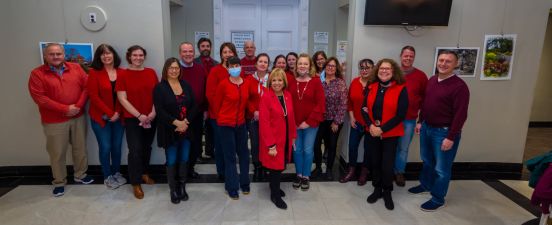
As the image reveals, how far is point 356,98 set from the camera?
Answer: 3574 millimetres

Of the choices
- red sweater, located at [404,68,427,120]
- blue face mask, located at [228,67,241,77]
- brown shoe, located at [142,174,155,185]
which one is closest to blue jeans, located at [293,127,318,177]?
blue face mask, located at [228,67,241,77]

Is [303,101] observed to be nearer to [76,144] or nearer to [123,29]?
[123,29]

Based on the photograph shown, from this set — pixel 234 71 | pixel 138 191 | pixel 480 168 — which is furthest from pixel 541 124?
pixel 138 191

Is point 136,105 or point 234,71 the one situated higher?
point 234,71

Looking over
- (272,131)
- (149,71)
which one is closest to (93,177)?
(149,71)

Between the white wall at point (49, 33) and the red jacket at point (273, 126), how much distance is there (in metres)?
1.46

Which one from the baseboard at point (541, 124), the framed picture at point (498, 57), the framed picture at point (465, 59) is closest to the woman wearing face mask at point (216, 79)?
the framed picture at point (465, 59)

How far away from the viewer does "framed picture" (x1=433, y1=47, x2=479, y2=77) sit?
3861 mm

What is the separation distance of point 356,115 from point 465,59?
5.07 ft

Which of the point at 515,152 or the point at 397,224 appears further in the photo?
the point at 515,152

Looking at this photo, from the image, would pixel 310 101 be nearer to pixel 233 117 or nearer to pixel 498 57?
pixel 233 117

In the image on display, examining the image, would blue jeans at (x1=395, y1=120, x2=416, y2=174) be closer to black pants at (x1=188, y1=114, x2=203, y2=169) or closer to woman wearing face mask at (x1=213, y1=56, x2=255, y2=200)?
woman wearing face mask at (x1=213, y1=56, x2=255, y2=200)

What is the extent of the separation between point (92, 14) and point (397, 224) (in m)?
3.75

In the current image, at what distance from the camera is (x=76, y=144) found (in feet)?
11.4
